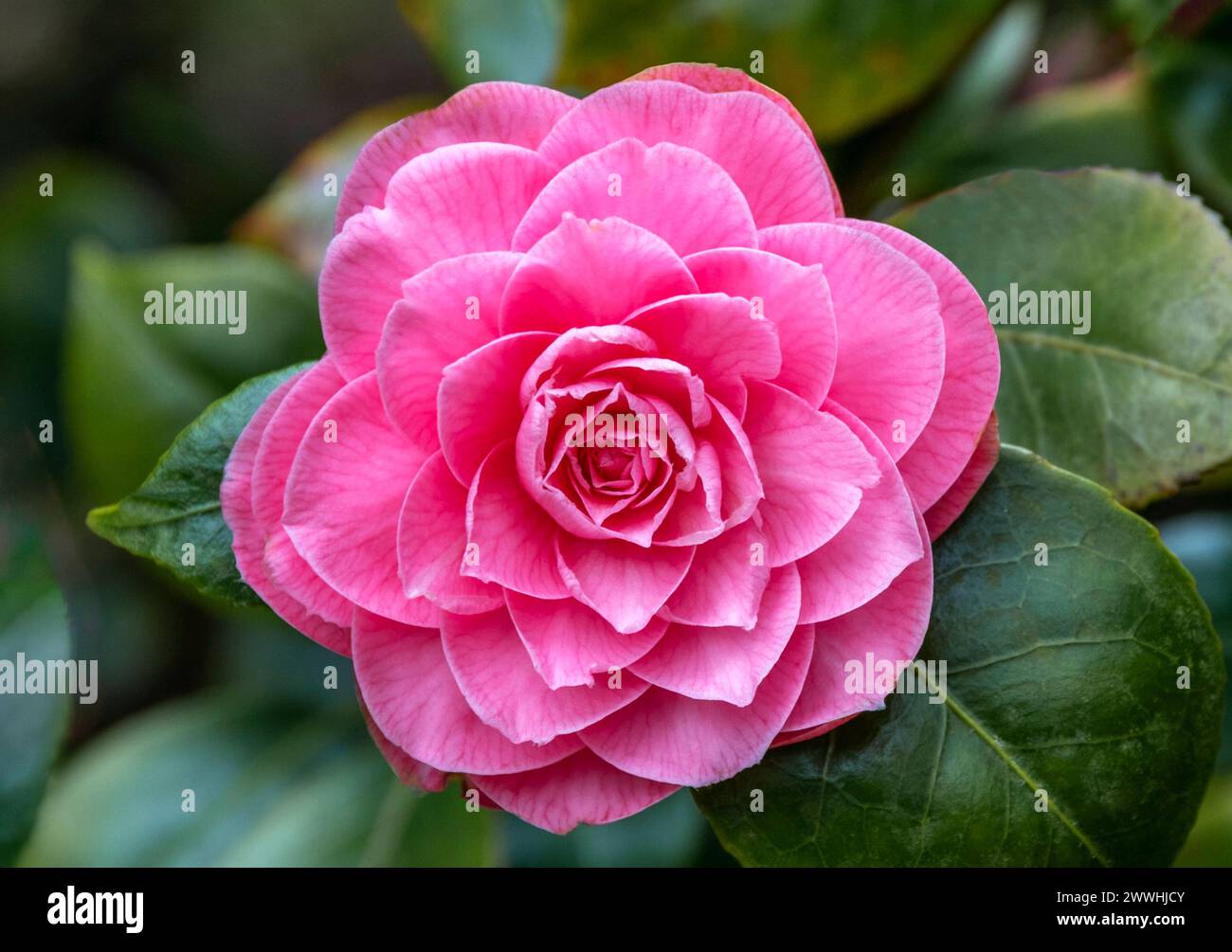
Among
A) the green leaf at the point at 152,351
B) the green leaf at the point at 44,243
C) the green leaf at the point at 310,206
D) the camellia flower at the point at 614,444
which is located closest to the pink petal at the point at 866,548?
the camellia flower at the point at 614,444

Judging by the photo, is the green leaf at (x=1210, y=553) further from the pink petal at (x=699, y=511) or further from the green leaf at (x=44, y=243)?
the green leaf at (x=44, y=243)

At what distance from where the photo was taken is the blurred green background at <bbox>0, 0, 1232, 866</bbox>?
0.91m

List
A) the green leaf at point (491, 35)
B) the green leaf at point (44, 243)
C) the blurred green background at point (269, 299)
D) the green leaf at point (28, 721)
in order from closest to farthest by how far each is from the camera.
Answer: the green leaf at point (28, 721)
the blurred green background at point (269, 299)
the green leaf at point (491, 35)
the green leaf at point (44, 243)

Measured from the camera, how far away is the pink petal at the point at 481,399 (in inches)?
20.6

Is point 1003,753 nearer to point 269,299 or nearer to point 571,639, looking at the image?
point 571,639

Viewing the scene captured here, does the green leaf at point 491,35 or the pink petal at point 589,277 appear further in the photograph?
the green leaf at point 491,35

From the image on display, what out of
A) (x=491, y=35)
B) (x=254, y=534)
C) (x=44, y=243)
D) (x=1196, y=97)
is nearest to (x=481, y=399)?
(x=254, y=534)

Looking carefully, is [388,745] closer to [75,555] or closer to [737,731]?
[737,731]

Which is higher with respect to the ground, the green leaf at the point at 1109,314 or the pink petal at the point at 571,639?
the green leaf at the point at 1109,314

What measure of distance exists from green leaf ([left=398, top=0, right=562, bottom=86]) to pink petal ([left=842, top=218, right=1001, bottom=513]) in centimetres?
54

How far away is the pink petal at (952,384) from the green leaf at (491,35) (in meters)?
0.54

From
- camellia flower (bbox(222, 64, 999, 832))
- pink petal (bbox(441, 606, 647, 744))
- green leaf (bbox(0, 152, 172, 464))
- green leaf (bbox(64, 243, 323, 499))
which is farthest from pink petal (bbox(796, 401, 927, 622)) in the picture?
green leaf (bbox(0, 152, 172, 464))

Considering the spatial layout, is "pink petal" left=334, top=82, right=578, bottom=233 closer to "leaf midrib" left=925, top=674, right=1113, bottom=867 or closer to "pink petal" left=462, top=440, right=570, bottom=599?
"pink petal" left=462, top=440, right=570, bottom=599

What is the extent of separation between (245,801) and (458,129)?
849 mm
